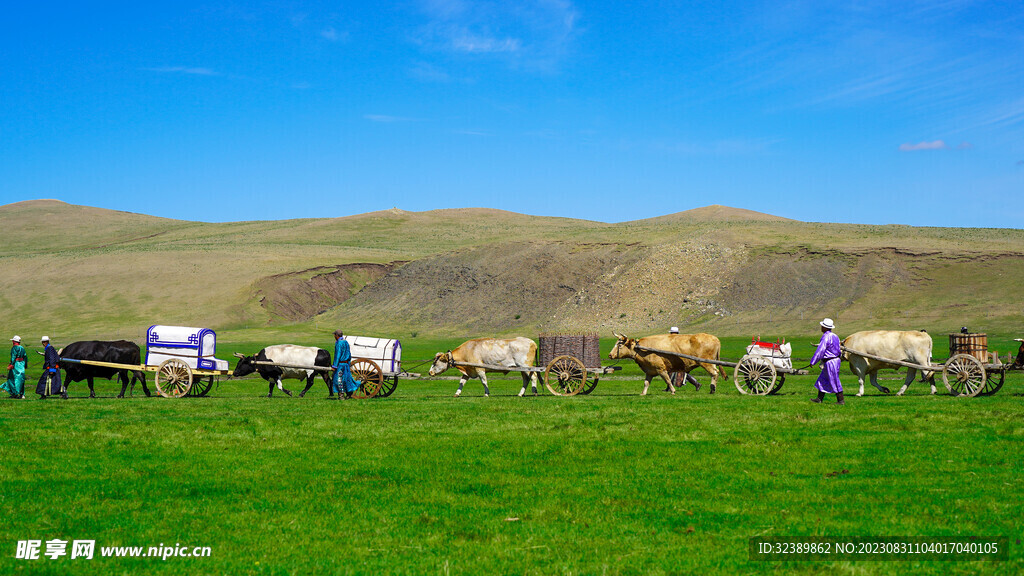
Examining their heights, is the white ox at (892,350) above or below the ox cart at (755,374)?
above

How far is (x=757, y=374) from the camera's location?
23.9 meters

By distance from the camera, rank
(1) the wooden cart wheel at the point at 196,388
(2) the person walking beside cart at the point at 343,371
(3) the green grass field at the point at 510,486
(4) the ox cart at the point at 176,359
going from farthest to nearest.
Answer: (1) the wooden cart wheel at the point at 196,388 → (4) the ox cart at the point at 176,359 → (2) the person walking beside cart at the point at 343,371 → (3) the green grass field at the point at 510,486

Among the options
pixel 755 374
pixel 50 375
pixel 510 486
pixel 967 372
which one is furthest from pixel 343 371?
pixel 967 372

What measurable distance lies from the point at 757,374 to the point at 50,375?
20070mm

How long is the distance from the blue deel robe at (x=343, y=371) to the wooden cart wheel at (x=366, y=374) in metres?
1.17

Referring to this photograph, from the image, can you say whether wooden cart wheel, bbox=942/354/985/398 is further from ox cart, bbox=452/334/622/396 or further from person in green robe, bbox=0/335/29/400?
person in green robe, bbox=0/335/29/400

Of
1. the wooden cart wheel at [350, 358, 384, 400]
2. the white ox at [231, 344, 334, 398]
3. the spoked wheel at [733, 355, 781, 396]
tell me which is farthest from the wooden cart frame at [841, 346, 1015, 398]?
the white ox at [231, 344, 334, 398]

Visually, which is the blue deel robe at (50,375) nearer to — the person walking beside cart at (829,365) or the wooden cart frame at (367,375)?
the wooden cart frame at (367,375)

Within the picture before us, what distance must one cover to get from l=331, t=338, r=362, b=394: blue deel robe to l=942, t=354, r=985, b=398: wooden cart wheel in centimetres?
1522

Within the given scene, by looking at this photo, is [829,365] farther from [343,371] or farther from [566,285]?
[566,285]

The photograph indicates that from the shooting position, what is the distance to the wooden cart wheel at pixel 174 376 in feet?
84.7

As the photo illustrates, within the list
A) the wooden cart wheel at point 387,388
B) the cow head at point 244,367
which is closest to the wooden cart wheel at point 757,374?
the wooden cart wheel at point 387,388

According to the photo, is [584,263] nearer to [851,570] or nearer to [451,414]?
[451,414]

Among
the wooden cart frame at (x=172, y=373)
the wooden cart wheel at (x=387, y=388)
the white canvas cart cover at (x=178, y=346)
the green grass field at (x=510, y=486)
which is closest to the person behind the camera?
the green grass field at (x=510, y=486)
